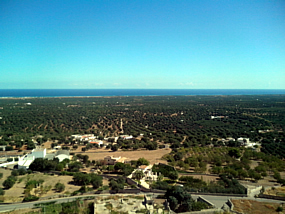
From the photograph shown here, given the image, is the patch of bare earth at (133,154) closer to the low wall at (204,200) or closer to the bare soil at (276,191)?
the low wall at (204,200)

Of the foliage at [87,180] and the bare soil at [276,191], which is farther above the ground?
the foliage at [87,180]

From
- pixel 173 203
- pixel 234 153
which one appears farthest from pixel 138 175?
pixel 234 153

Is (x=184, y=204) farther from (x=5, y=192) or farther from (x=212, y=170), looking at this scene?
(x=5, y=192)

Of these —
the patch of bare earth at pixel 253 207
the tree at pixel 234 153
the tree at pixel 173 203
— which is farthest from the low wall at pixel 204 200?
the tree at pixel 234 153

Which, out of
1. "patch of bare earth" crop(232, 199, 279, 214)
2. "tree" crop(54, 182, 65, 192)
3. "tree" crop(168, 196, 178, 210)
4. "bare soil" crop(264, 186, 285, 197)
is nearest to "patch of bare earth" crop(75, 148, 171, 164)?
"tree" crop(54, 182, 65, 192)

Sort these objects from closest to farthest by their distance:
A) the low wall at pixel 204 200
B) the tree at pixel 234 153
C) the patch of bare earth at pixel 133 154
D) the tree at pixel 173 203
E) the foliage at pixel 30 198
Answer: the low wall at pixel 204 200 → the tree at pixel 173 203 → the foliage at pixel 30 198 → the tree at pixel 234 153 → the patch of bare earth at pixel 133 154

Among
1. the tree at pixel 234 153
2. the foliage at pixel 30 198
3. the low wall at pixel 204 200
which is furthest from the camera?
the tree at pixel 234 153

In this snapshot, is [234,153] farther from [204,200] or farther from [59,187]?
[59,187]

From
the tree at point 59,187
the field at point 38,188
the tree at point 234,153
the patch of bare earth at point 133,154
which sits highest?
the tree at point 59,187
